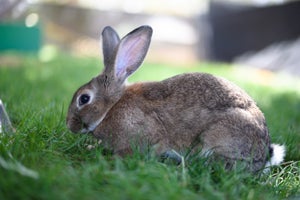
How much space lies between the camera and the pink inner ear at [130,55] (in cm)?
381

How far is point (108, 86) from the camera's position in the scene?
3.83 m

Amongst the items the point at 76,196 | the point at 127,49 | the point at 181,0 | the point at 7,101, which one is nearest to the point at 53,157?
the point at 76,196

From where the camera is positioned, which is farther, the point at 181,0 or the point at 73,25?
the point at 181,0

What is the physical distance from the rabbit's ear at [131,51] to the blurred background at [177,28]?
414cm

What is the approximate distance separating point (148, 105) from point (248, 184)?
3.40ft

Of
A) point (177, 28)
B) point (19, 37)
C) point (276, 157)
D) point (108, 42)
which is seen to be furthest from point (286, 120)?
point (177, 28)

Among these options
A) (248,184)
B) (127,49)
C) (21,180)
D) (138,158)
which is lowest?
(248,184)

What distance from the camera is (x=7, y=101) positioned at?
15.5 ft

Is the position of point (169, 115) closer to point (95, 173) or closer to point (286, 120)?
point (95, 173)

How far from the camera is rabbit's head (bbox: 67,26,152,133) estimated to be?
3746 mm

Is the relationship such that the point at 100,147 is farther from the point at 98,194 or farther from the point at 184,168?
the point at 98,194

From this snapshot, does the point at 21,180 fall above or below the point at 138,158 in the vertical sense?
above

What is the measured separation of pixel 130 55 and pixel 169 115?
66 cm

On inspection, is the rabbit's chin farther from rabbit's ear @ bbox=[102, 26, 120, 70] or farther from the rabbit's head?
rabbit's ear @ bbox=[102, 26, 120, 70]
